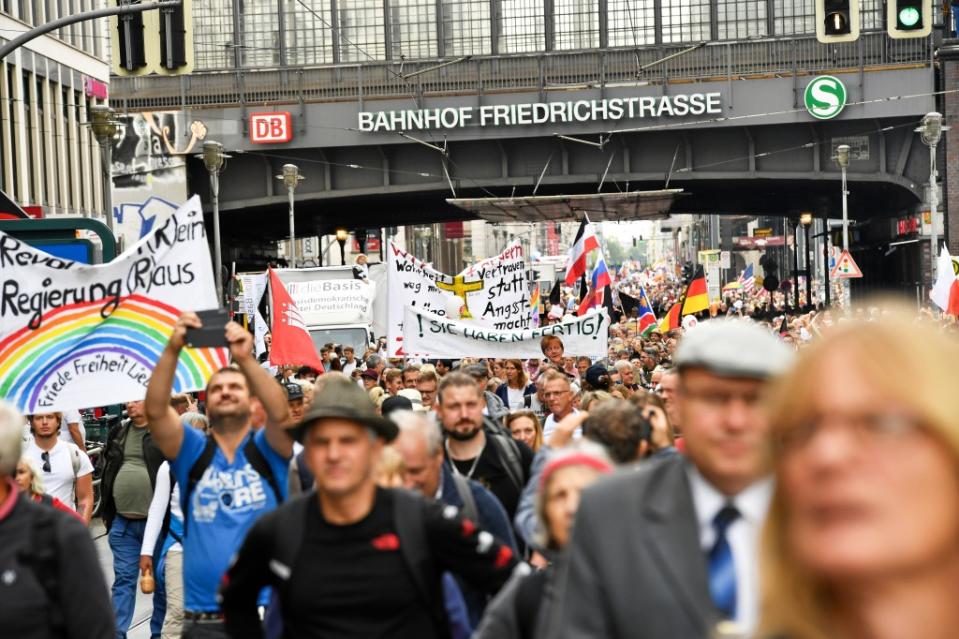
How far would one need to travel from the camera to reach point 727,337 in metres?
3.42

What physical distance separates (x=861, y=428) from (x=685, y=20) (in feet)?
159

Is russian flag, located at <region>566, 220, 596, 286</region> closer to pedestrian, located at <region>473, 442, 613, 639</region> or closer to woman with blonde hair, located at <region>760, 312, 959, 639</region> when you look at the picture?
pedestrian, located at <region>473, 442, 613, 639</region>

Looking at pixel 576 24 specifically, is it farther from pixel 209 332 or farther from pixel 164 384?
pixel 164 384

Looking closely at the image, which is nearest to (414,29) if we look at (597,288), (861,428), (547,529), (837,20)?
(597,288)

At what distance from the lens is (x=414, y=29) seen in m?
50.3

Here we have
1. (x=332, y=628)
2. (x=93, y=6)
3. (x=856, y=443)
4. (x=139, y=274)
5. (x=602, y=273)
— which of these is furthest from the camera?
(x=93, y=6)

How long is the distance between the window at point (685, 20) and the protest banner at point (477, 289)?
29.1 m

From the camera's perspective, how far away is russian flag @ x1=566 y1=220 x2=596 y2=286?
24.4 meters

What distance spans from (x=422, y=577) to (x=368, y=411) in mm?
709

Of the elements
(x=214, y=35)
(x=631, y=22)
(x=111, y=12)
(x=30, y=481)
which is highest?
(x=214, y=35)

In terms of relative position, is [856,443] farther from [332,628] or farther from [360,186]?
[360,186]

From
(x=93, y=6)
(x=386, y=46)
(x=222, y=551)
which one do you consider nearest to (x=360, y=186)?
(x=386, y=46)

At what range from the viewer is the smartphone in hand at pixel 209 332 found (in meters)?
6.89

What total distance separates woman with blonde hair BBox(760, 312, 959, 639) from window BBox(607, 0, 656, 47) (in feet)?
156
